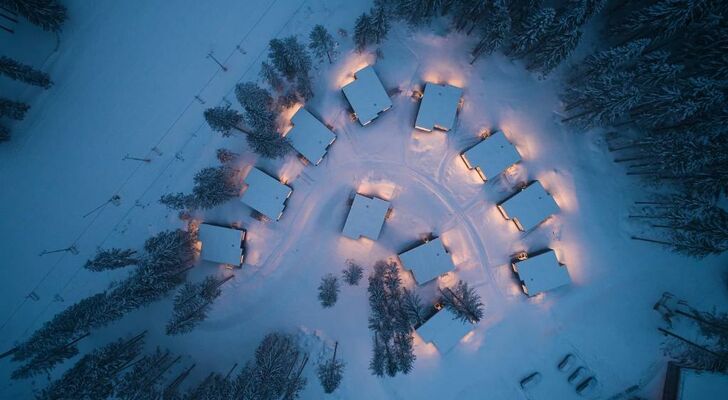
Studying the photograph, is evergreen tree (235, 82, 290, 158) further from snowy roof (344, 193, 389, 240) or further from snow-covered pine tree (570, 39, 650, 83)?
snow-covered pine tree (570, 39, 650, 83)

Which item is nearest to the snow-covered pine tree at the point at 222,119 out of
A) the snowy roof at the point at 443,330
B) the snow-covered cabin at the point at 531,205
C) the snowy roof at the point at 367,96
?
the snowy roof at the point at 367,96

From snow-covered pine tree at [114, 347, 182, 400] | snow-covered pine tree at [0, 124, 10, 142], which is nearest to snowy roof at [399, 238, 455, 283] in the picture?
snow-covered pine tree at [114, 347, 182, 400]

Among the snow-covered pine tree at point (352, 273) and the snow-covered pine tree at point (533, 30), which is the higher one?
the snow-covered pine tree at point (533, 30)

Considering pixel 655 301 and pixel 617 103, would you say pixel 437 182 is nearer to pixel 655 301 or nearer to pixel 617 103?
pixel 617 103

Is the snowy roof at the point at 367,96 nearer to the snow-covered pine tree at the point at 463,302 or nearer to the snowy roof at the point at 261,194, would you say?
the snowy roof at the point at 261,194

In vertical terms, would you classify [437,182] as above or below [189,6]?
below

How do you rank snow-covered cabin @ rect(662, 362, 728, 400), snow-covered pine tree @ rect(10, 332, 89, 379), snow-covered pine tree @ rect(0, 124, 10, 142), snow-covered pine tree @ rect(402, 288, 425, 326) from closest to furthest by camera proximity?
snow-covered pine tree @ rect(10, 332, 89, 379), snow-covered pine tree @ rect(402, 288, 425, 326), snow-covered cabin @ rect(662, 362, 728, 400), snow-covered pine tree @ rect(0, 124, 10, 142)

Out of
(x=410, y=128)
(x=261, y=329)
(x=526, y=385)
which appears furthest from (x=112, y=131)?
(x=526, y=385)
